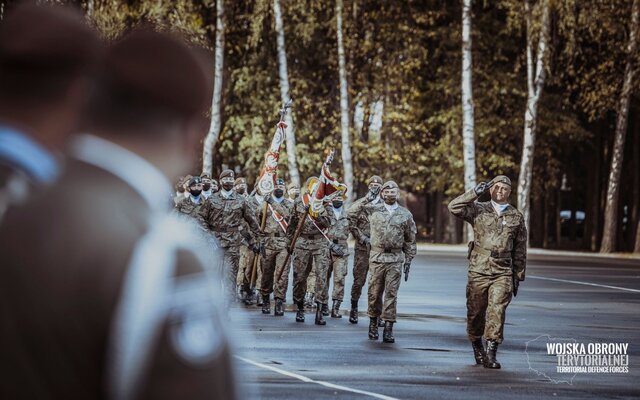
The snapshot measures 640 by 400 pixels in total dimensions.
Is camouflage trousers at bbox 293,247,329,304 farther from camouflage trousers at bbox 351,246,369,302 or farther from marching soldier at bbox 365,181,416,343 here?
marching soldier at bbox 365,181,416,343

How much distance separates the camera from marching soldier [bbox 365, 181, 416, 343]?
1709 cm

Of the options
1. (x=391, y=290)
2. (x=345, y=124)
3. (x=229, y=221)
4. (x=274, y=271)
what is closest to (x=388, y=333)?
(x=391, y=290)

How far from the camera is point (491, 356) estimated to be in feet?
46.2

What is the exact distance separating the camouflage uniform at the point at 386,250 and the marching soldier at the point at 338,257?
309cm

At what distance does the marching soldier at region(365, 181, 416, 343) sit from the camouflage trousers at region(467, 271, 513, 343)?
2439mm

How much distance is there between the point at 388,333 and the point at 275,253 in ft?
18.8

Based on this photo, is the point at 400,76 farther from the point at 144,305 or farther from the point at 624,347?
the point at 144,305

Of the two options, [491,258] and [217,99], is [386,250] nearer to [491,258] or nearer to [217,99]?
[491,258]

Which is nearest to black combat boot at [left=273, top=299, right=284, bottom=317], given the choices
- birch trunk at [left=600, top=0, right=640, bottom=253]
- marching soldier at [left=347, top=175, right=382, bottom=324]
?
marching soldier at [left=347, top=175, right=382, bottom=324]

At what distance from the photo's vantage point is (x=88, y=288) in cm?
215

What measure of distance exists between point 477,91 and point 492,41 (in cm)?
200

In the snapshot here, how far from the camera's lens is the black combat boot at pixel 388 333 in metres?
16.4

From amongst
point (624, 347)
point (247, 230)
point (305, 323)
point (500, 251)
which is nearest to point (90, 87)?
point (500, 251)

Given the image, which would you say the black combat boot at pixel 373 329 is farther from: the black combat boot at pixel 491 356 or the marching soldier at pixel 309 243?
the marching soldier at pixel 309 243
